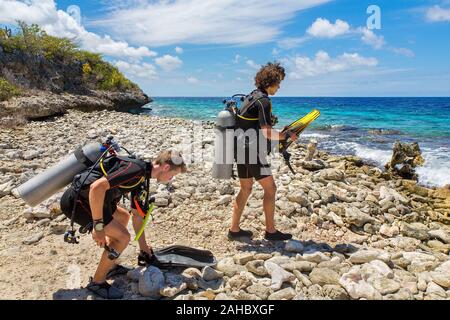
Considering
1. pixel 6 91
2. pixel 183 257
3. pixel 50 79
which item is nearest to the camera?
pixel 183 257

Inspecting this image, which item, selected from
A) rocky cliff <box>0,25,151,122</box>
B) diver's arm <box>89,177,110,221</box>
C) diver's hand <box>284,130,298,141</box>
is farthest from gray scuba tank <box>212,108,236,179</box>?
rocky cliff <box>0,25,151,122</box>

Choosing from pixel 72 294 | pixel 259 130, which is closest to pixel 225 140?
pixel 259 130

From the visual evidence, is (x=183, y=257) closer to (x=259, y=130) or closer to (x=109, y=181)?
(x=109, y=181)

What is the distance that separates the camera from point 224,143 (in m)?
4.72

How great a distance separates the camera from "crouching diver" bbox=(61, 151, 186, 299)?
327 centimetres

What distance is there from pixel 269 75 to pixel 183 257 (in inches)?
101

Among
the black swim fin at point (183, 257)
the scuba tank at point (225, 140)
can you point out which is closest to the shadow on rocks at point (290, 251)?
the black swim fin at point (183, 257)

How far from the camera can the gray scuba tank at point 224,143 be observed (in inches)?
181

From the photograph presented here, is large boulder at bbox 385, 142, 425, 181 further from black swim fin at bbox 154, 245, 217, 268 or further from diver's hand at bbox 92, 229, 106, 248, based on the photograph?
diver's hand at bbox 92, 229, 106, 248

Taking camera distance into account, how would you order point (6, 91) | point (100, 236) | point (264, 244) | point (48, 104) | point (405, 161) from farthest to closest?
point (48, 104)
point (6, 91)
point (405, 161)
point (264, 244)
point (100, 236)

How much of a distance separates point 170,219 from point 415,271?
3657 millimetres

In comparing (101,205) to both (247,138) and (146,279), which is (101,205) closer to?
(146,279)
